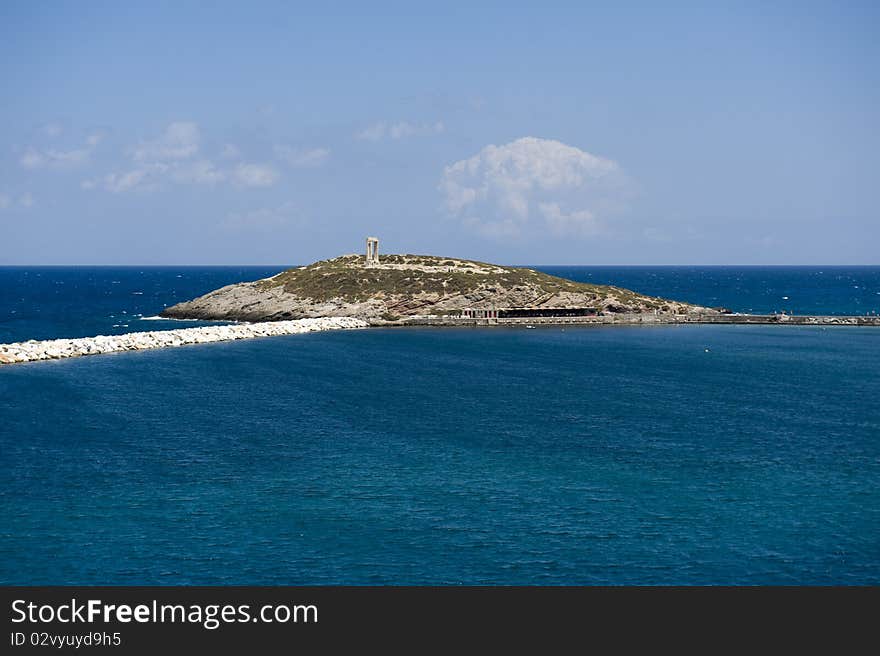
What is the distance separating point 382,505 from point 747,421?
37623 millimetres

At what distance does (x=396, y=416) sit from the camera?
245ft

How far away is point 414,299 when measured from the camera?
176 m

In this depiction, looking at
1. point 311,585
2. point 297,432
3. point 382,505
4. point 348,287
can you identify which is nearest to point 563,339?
point 348,287

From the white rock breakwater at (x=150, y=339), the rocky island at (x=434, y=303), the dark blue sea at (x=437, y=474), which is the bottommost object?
the dark blue sea at (x=437, y=474)

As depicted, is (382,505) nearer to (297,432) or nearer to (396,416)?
(297,432)

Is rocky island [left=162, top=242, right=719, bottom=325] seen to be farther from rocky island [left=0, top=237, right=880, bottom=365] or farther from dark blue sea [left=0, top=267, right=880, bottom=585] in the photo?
dark blue sea [left=0, top=267, right=880, bottom=585]

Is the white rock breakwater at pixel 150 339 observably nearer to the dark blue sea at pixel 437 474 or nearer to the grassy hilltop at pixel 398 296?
the dark blue sea at pixel 437 474

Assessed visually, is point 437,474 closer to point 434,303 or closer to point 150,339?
point 150,339

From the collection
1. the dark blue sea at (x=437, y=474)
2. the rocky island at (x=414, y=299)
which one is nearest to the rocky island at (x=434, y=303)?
the rocky island at (x=414, y=299)

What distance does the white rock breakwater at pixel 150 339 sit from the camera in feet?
367

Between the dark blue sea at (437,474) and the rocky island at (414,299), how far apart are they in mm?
66226

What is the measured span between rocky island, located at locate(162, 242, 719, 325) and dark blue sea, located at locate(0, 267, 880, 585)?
217 ft

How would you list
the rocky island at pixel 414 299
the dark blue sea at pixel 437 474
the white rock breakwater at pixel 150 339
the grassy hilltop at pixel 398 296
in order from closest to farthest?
the dark blue sea at pixel 437 474, the white rock breakwater at pixel 150 339, the rocky island at pixel 414 299, the grassy hilltop at pixel 398 296

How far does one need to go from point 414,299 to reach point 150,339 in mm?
61392
